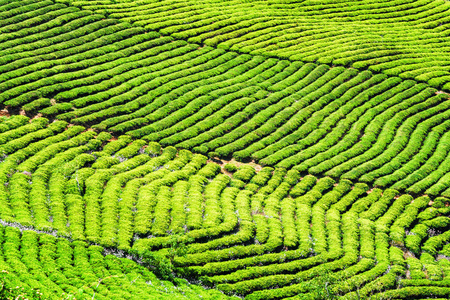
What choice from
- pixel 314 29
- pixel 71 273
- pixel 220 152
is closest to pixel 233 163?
pixel 220 152

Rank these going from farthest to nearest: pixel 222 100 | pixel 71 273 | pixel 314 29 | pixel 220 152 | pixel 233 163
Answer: pixel 314 29 < pixel 222 100 < pixel 220 152 < pixel 233 163 < pixel 71 273

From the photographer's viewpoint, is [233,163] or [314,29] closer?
[233,163]

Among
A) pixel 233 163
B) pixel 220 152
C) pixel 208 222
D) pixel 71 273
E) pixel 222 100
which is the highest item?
pixel 71 273

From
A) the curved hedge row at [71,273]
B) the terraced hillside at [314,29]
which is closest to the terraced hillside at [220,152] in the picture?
the curved hedge row at [71,273]

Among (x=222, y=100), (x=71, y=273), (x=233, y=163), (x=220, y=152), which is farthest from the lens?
(x=222, y=100)

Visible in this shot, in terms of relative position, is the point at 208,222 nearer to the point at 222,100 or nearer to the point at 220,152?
the point at 220,152

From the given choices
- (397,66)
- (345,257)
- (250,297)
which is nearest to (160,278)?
(250,297)
